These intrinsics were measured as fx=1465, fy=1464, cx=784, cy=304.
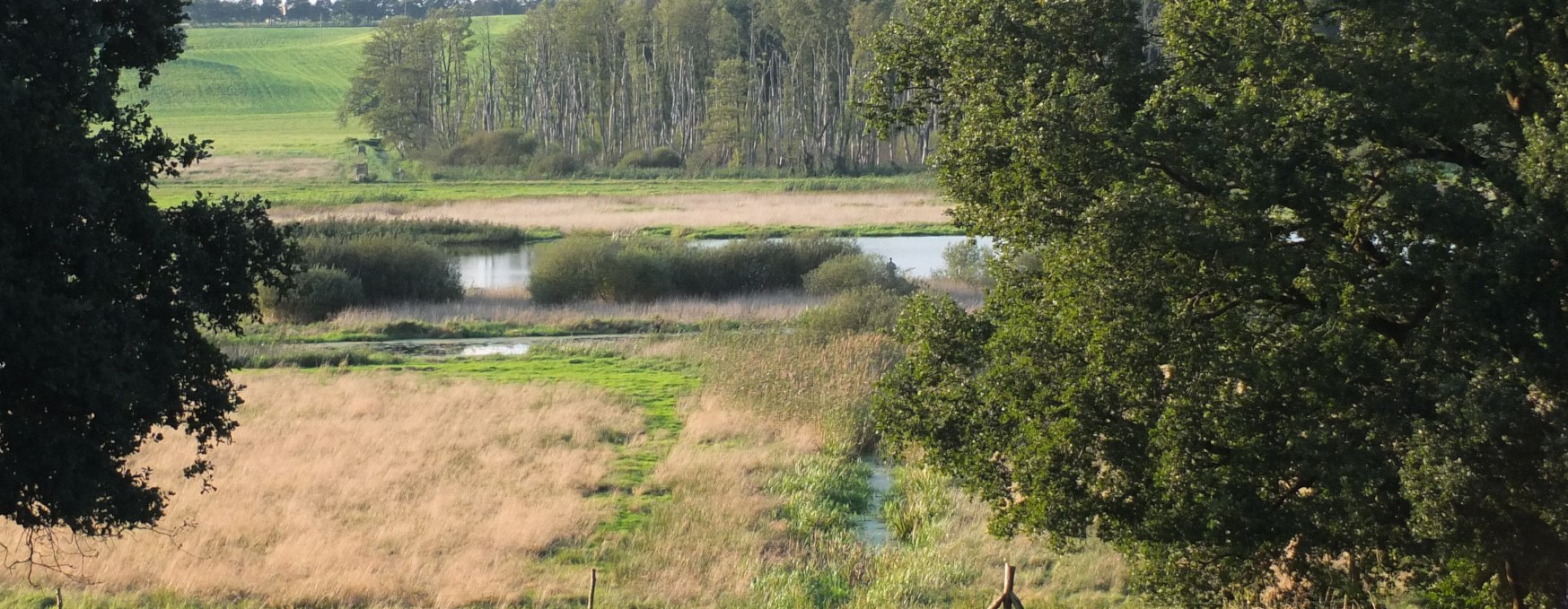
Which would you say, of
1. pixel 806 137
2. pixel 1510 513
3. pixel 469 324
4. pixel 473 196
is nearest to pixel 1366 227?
pixel 1510 513

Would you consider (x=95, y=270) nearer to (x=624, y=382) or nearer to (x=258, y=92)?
(x=624, y=382)

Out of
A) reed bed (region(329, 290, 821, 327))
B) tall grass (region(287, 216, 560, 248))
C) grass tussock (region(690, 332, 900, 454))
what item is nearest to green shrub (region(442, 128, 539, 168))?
tall grass (region(287, 216, 560, 248))

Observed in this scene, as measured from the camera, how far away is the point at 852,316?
120 feet

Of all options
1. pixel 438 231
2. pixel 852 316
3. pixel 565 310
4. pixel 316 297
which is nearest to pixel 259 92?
pixel 438 231

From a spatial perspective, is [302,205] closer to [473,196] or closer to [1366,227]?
[473,196]

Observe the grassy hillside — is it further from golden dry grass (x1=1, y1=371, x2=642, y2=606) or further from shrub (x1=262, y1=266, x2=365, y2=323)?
golden dry grass (x1=1, y1=371, x2=642, y2=606)

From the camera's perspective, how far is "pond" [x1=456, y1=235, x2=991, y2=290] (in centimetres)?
5441

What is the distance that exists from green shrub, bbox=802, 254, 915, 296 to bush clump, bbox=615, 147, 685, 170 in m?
57.8

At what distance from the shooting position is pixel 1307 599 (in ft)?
48.9

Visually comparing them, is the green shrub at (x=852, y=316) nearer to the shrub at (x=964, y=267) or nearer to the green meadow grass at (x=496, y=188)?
the shrub at (x=964, y=267)

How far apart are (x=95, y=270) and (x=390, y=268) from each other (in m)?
37.1

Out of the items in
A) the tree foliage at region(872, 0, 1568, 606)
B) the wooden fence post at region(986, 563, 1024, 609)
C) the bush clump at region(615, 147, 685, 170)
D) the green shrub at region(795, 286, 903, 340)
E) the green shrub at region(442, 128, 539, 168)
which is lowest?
the bush clump at region(615, 147, 685, 170)

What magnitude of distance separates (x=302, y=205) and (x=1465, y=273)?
68.5 metres

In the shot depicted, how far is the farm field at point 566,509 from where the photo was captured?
17594 mm
